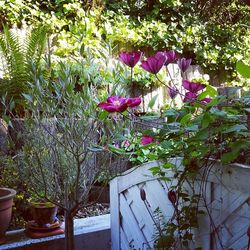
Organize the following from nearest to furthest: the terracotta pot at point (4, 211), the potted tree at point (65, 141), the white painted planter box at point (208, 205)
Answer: the white painted planter box at point (208, 205) < the potted tree at point (65, 141) < the terracotta pot at point (4, 211)

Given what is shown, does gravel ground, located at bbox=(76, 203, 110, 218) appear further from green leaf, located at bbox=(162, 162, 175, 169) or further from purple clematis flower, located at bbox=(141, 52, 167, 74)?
purple clematis flower, located at bbox=(141, 52, 167, 74)

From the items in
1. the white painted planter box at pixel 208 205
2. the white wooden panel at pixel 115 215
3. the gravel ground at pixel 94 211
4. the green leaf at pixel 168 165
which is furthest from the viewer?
the gravel ground at pixel 94 211

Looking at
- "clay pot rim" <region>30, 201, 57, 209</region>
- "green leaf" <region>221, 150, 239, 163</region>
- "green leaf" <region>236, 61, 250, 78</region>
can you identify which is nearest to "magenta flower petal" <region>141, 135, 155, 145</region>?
"green leaf" <region>221, 150, 239, 163</region>

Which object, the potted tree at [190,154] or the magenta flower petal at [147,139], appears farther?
the magenta flower petal at [147,139]

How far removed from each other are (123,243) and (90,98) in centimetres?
80

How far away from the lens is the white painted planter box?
48.1 inches

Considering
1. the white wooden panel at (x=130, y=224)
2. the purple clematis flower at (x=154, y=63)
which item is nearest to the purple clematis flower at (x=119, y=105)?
the purple clematis flower at (x=154, y=63)

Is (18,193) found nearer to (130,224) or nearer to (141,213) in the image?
(130,224)

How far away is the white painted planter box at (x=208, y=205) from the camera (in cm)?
122

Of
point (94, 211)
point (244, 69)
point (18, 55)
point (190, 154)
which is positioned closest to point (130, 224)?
point (190, 154)

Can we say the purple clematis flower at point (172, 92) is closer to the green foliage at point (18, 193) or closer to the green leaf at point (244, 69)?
the green leaf at point (244, 69)

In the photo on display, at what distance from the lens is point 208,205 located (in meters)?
1.37

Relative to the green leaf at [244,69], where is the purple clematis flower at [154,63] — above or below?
above

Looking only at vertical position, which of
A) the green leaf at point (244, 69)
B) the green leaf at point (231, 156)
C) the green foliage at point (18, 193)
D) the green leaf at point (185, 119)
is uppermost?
the green leaf at point (244, 69)
